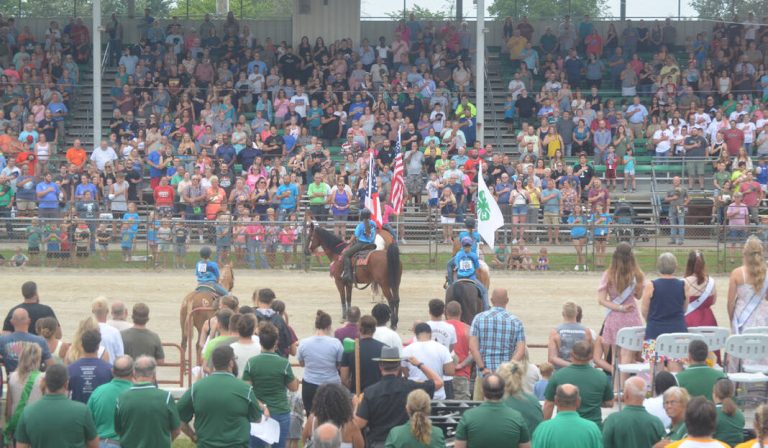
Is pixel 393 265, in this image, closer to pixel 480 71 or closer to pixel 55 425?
pixel 55 425

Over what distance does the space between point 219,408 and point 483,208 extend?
11.5 m

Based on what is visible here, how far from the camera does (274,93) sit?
35094 millimetres

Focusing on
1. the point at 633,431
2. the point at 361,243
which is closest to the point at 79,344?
the point at 633,431

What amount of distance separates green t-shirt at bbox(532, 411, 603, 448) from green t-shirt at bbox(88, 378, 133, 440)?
3.28 m

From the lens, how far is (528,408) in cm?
937

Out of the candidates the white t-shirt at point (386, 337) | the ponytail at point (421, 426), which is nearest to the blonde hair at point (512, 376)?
the ponytail at point (421, 426)

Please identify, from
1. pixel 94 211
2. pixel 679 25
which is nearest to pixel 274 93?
pixel 94 211

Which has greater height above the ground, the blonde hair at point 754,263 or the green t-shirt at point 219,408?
the blonde hair at point 754,263

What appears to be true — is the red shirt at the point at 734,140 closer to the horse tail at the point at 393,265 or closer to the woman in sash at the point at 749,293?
the horse tail at the point at 393,265

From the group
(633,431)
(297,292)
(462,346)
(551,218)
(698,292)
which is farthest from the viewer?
(551,218)

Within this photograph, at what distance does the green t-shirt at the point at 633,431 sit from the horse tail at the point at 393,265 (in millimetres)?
10218

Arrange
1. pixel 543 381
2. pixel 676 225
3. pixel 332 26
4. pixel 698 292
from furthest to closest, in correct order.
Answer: pixel 332 26, pixel 676 225, pixel 698 292, pixel 543 381

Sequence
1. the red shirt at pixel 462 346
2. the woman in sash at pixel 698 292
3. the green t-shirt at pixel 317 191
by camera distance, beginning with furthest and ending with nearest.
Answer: the green t-shirt at pixel 317 191 < the woman in sash at pixel 698 292 < the red shirt at pixel 462 346

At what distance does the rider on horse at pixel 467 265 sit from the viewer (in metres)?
15.9
